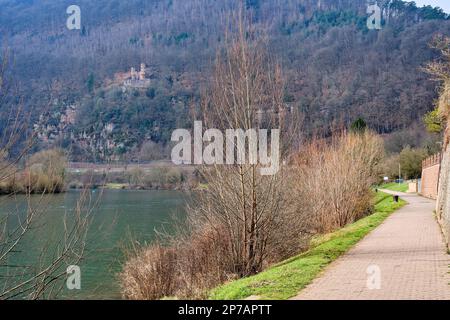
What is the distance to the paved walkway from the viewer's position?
9.65 m

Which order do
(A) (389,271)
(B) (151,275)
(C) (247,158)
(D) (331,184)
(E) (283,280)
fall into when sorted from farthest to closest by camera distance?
1. (D) (331,184)
2. (B) (151,275)
3. (C) (247,158)
4. (A) (389,271)
5. (E) (283,280)

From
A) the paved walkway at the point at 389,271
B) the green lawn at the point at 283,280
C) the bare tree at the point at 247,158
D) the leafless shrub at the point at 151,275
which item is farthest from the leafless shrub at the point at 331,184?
the bare tree at the point at 247,158

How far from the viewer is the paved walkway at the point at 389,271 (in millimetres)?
9653

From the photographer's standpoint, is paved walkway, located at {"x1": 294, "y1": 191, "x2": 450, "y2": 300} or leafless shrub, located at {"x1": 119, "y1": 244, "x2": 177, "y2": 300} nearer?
paved walkway, located at {"x1": 294, "y1": 191, "x2": 450, "y2": 300}

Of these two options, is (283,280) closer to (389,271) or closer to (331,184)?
(389,271)

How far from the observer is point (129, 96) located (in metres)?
197

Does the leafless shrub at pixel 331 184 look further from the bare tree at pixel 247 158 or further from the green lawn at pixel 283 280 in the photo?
the bare tree at pixel 247 158

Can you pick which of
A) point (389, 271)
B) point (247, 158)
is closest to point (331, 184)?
point (247, 158)

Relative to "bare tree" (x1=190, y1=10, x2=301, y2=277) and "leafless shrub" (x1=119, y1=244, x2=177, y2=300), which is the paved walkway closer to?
"bare tree" (x1=190, y1=10, x2=301, y2=277)

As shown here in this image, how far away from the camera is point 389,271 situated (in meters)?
12.1

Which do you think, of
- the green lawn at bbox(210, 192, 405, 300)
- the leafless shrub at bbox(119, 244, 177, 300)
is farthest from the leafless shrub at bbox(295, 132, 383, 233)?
the leafless shrub at bbox(119, 244, 177, 300)
